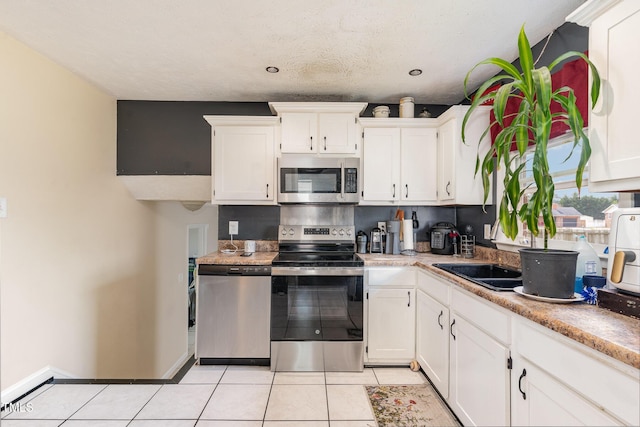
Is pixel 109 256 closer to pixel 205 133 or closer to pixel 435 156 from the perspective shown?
pixel 205 133

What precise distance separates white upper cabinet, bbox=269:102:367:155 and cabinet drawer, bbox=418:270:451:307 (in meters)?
1.25

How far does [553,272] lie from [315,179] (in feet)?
6.22

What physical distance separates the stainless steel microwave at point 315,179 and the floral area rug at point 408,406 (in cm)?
154

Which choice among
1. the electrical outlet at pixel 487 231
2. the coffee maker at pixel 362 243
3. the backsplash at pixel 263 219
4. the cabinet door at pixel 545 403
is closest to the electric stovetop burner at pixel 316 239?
the coffee maker at pixel 362 243

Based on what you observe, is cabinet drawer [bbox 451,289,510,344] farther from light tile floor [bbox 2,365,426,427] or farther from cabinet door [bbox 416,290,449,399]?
light tile floor [bbox 2,365,426,427]

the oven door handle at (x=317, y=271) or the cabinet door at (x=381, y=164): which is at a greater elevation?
the cabinet door at (x=381, y=164)

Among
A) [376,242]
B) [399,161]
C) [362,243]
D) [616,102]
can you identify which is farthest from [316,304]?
[616,102]

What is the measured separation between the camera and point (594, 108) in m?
1.28

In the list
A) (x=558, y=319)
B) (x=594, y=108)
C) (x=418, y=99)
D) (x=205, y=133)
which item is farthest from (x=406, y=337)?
(x=205, y=133)

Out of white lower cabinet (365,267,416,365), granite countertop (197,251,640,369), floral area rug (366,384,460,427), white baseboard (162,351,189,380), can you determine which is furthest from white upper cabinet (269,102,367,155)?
white baseboard (162,351,189,380)

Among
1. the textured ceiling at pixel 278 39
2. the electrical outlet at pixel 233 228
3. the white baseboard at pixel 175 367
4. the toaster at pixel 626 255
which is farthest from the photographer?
the white baseboard at pixel 175 367

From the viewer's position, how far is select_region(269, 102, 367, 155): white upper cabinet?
111 inches

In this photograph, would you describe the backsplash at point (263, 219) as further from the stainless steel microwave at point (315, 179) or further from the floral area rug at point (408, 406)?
the floral area rug at point (408, 406)

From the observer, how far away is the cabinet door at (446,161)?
8.71 feet
